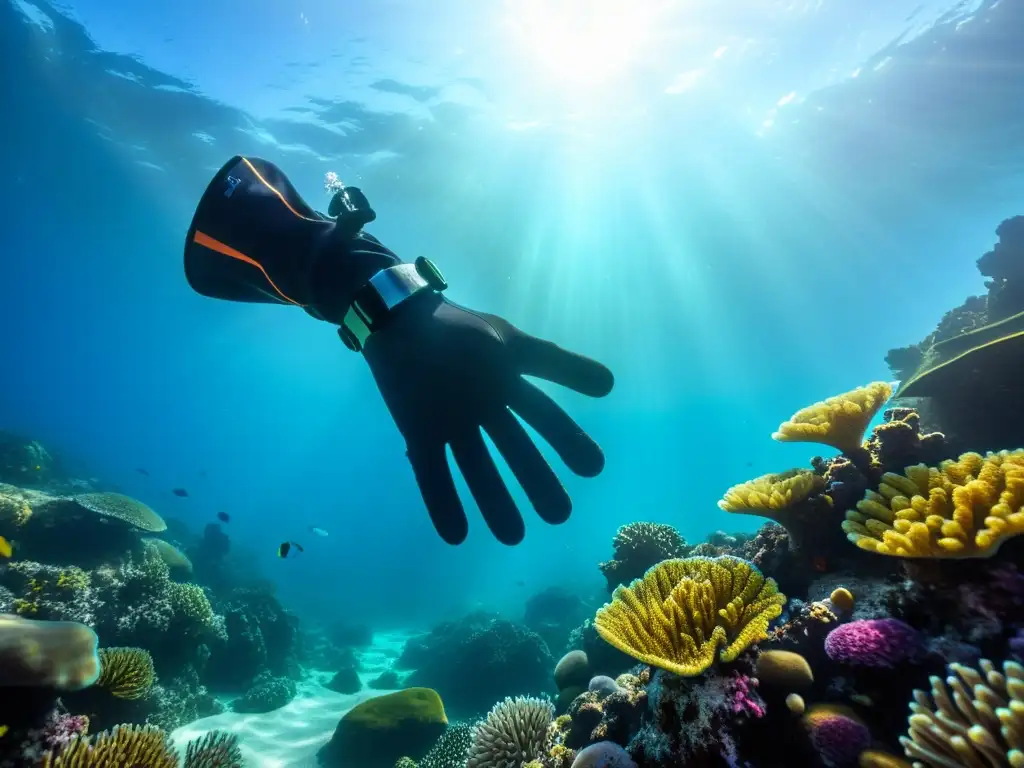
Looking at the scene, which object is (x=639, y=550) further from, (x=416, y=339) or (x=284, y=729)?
(x=284, y=729)

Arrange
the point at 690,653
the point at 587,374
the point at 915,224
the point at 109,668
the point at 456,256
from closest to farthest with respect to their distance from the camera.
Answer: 1. the point at 690,653
2. the point at 587,374
3. the point at 109,668
4. the point at 915,224
5. the point at 456,256

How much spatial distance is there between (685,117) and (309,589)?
44.7 meters

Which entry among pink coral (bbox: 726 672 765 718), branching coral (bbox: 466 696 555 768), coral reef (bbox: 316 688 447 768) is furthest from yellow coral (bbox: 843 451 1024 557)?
coral reef (bbox: 316 688 447 768)

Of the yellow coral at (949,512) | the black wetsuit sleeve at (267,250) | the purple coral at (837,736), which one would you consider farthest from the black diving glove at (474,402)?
the purple coral at (837,736)

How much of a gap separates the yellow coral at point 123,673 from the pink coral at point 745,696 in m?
7.02

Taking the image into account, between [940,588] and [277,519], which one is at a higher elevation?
[277,519]

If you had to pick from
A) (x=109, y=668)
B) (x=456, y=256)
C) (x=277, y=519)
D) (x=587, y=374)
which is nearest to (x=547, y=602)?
(x=109, y=668)

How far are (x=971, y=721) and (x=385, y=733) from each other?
25.6 ft

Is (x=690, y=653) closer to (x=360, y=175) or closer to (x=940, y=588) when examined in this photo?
(x=940, y=588)

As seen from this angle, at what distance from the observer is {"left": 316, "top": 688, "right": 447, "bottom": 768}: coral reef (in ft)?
23.0

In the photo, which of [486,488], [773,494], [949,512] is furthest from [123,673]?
[949,512]

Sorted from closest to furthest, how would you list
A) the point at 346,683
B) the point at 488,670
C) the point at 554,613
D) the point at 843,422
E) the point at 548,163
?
the point at 843,422, the point at 488,670, the point at 346,683, the point at 554,613, the point at 548,163

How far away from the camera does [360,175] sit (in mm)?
24938

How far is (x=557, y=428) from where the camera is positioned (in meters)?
4.39
